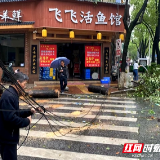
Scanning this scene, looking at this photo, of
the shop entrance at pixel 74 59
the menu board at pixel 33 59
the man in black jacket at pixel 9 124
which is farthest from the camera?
the shop entrance at pixel 74 59

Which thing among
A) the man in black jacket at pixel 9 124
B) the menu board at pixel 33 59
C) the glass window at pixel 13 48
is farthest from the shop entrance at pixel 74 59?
the man in black jacket at pixel 9 124

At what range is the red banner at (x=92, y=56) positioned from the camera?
50.2 ft

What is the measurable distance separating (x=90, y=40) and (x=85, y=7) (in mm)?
2253

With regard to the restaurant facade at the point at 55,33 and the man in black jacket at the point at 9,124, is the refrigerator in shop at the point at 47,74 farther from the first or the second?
the man in black jacket at the point at 9,124

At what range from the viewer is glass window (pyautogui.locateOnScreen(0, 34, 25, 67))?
1471 centimetres

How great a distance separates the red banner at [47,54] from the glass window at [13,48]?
138cm

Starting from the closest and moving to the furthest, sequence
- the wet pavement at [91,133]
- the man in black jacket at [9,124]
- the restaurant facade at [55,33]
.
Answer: the man in black jacket at [9,124], the wet pavement at [91,133], the restaurant facade at [55,33]

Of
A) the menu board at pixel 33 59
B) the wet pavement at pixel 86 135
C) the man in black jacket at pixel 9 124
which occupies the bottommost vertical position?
the wet pavement at pixel 86 135

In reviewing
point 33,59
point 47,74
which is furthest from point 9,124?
point 47,74

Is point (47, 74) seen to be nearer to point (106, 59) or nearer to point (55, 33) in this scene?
point (55, 33)

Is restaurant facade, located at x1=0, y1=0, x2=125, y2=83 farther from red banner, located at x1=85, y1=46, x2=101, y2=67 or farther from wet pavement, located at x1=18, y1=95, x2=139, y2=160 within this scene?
wet pavement, located at x1=18, y1=95, x2=139, y2=160

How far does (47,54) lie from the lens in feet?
47.9

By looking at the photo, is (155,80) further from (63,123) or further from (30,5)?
(30,5)

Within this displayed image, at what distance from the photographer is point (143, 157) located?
398 centimetres
